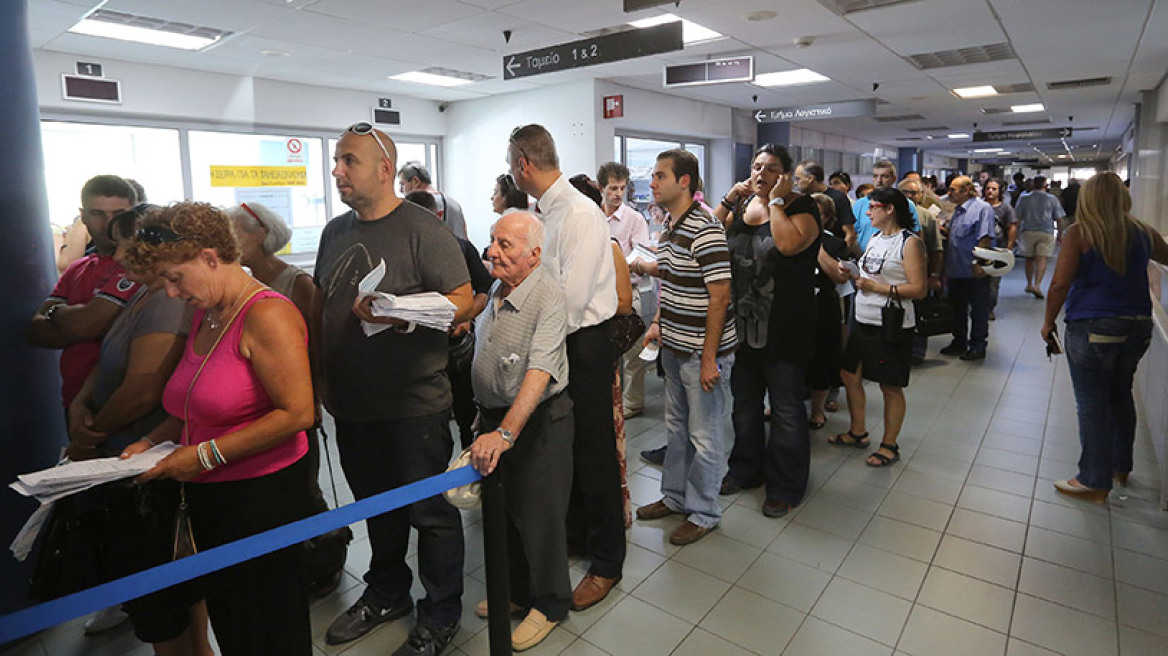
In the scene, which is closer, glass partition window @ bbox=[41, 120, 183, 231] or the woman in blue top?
the woman in blue top

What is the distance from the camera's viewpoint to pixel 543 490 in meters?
2.20

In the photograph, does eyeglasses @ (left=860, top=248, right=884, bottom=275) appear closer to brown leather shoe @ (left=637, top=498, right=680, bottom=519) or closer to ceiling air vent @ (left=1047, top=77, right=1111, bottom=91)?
brown leather shoe @ (left=637, top=498, right=680, bottom=519)

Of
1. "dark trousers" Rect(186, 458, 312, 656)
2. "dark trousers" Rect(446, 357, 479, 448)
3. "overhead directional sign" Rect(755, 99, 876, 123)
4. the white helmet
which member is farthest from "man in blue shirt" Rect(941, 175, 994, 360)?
"dark trousers" Rect(186, 458, 312, 656)

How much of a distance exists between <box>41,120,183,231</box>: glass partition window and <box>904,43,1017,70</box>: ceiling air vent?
24.9ft

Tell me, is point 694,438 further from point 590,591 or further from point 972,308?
point 972,308

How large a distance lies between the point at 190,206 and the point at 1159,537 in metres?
3.99

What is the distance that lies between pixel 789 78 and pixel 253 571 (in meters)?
8.02

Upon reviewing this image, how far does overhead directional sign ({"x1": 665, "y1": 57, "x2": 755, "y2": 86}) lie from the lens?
226 inches

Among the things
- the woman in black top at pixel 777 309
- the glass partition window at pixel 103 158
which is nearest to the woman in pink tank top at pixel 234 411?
the woman in black top at pixel 777 309

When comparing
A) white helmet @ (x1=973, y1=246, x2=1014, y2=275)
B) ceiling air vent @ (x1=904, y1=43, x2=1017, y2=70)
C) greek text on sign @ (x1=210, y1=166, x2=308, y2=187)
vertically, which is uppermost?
ceiling air vent @ (x1=904, y1=43, x2=1017, y2=70)

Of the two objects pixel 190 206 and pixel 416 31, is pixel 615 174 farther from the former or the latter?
pixel 190 206

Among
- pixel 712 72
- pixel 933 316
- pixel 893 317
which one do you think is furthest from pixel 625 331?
pixel 712 72

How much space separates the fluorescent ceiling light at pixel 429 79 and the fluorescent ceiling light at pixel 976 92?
684 cm

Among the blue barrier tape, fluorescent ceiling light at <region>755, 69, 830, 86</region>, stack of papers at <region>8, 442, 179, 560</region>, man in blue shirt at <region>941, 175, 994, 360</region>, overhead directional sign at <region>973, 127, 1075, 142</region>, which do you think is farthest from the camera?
overhead directional sign at <region>973, 127, 1075, 142</region>
